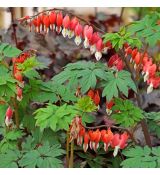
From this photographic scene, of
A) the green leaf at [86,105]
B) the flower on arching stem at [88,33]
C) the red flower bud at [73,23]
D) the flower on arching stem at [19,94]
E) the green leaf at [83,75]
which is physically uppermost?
the red flower bud at [73,23]

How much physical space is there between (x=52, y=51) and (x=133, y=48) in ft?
3.76

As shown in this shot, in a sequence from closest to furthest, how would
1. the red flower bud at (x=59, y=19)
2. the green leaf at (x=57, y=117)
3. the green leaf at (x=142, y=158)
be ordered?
the green leaf at (x=57, y=117), the green leaf at (x=142, y=158), the red flower bud at (x=59, y=19)

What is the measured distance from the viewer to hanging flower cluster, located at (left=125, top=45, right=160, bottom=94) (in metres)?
2.18

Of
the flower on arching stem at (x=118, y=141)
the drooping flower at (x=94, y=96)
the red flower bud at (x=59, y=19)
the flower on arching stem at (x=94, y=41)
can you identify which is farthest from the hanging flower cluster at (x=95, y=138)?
the red flower bud at (x=59, y=19)

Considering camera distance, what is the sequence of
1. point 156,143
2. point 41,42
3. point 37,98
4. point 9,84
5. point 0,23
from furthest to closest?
point 0,23, point 41,42, point 156,143, point 37,98, point 9,84

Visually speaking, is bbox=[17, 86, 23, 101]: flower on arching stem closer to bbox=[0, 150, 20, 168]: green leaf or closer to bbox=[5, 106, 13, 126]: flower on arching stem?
bbox=[5, 106, 13, 126]: flower on arching stem

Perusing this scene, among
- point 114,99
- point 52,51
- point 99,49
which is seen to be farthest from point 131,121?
point 52,51

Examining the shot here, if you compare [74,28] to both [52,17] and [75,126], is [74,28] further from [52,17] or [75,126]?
[75,126]

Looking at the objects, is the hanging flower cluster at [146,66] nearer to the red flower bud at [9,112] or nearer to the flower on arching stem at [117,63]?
the flower on arching stem at [117,63]

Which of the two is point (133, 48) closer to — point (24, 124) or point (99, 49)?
point (99, 49)

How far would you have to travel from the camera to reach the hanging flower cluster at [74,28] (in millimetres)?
2207

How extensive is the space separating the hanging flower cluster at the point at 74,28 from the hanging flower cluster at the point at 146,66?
0.38 ft

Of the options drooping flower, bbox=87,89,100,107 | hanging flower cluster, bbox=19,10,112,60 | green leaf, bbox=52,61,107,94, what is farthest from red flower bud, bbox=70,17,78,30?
drooping flower, bbox=87,89,100,107

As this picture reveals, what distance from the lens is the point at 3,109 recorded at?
7.36 ft
